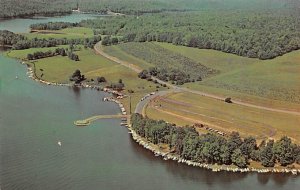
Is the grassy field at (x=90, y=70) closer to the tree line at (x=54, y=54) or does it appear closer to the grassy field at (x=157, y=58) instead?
the tree line at (x=54, y=54)

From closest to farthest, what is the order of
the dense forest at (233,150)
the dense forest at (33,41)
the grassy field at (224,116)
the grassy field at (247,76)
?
the dense forest at (233,150) < the grassy field at (224,116) < the grassy field at (247,76) < the dense forest at (33,41)

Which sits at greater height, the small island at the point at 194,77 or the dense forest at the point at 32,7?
the dense forest at the point at 32,7

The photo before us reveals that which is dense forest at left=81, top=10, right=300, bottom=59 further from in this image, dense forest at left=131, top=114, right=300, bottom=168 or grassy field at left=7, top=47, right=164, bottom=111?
dense forest at left=131, top=114, right=300, bottom=168

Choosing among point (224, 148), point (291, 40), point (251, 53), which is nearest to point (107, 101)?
point (224, 148)

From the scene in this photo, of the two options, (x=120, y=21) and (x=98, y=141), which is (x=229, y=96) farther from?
(x=120, y=21)

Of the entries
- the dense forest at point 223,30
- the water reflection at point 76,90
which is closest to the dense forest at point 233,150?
the water reflection at point 76,90

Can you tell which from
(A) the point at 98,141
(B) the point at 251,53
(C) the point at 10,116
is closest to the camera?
(A) the point at 98,141
